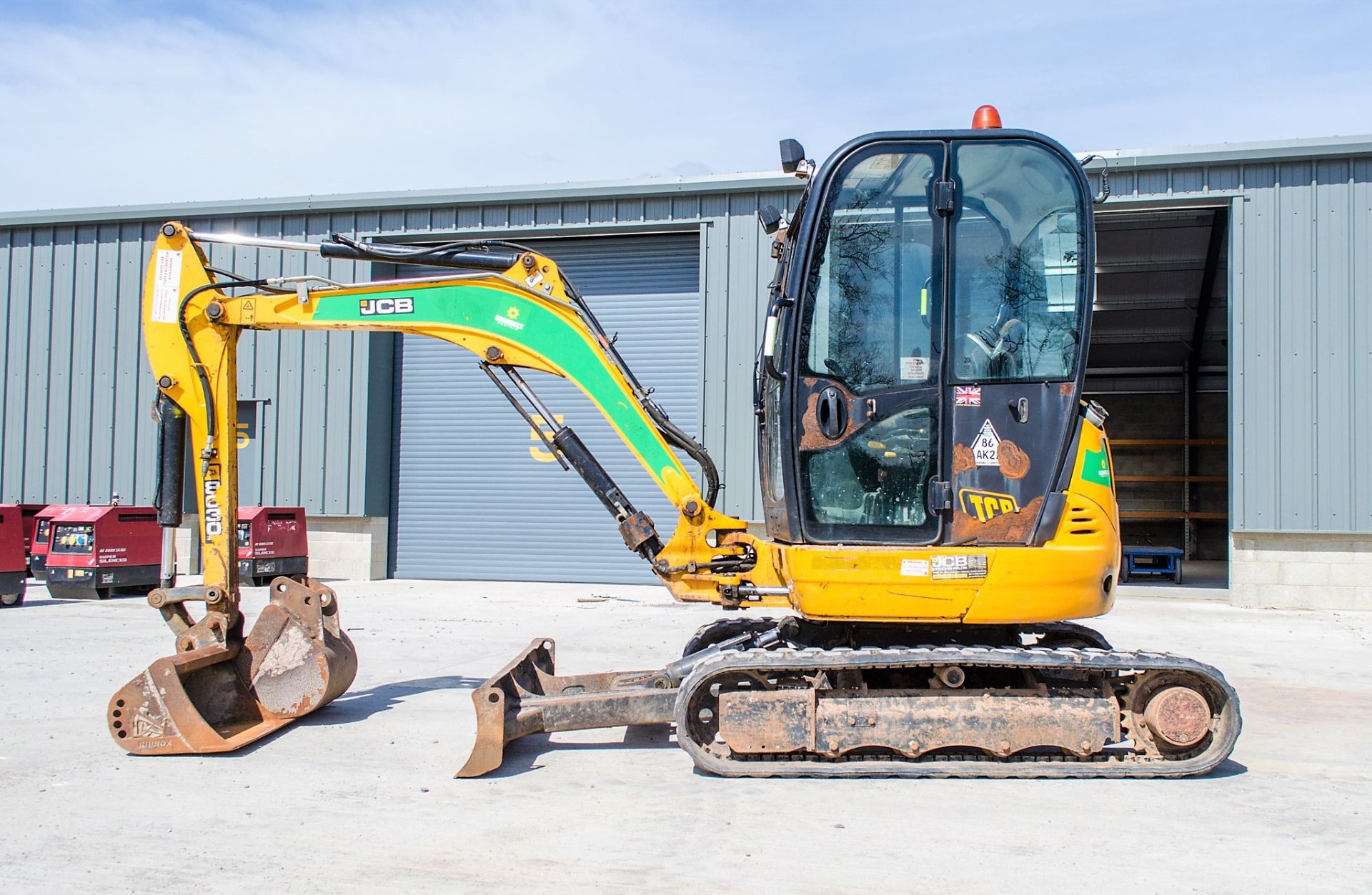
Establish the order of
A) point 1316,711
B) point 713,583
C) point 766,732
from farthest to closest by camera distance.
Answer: point 1316,711 → point 713,583 → point 766,732

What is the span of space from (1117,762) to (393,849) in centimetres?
363

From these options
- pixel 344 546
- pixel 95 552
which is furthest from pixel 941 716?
pixel 344 546

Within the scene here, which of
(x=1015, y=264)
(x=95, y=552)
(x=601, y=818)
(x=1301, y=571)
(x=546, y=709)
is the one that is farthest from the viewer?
(x=95, y=552)

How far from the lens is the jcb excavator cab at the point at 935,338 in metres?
5.39

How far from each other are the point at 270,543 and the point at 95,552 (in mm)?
A: 2452

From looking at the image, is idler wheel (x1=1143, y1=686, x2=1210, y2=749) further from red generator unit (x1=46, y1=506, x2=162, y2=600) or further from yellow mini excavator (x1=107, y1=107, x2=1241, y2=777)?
red generator unit (x1=46, y1=506, x2=162, y2=600)

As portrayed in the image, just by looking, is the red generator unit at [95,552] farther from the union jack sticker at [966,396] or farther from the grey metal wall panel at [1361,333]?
the grey metal wall panel at [1361,333]

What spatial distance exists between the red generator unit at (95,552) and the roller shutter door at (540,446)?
4.18 metres

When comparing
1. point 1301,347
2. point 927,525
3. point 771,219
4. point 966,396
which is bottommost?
point 927,525

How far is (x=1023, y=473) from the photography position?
5379mm

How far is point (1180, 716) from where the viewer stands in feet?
17.2

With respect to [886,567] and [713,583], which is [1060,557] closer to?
[886,567]

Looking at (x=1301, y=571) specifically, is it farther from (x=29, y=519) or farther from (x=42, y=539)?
(x=29, y=519)

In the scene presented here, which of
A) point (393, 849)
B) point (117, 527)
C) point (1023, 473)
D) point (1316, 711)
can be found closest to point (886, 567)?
point (1023, 473)
